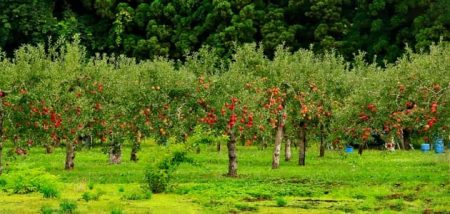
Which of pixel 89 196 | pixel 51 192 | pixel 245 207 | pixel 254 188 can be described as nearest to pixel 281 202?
pixel 245 207

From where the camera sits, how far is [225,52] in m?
96.9

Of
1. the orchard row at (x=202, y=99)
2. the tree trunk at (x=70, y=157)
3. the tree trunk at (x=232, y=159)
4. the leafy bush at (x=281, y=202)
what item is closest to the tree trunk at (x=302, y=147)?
the orchard row at (x=202, y=99)

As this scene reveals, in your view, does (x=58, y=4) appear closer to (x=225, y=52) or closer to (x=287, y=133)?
(x=225, y=52)

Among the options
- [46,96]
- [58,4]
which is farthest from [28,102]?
[58,4]

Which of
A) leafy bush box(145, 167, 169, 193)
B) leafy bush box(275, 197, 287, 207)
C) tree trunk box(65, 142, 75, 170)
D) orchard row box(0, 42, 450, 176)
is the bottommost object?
leafy bush box(275, 197, 287, 207)

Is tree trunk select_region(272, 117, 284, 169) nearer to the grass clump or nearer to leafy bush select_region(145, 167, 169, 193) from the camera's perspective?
leafy bush select_region(145, 167, 169, 193)

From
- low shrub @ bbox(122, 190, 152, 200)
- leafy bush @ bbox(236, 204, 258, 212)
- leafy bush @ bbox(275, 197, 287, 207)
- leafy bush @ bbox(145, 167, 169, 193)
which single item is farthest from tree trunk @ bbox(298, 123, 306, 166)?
leafy bush @ bbox(236, 204, 258, 212)

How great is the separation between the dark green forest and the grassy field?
116ft

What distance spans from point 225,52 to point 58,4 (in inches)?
1243

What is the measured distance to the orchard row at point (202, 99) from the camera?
121ft

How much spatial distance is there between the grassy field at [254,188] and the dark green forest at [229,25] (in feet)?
116

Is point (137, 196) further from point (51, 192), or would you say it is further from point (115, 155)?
point (115, 155)

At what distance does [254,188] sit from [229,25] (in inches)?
2420

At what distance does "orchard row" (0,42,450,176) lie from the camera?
37.0m
